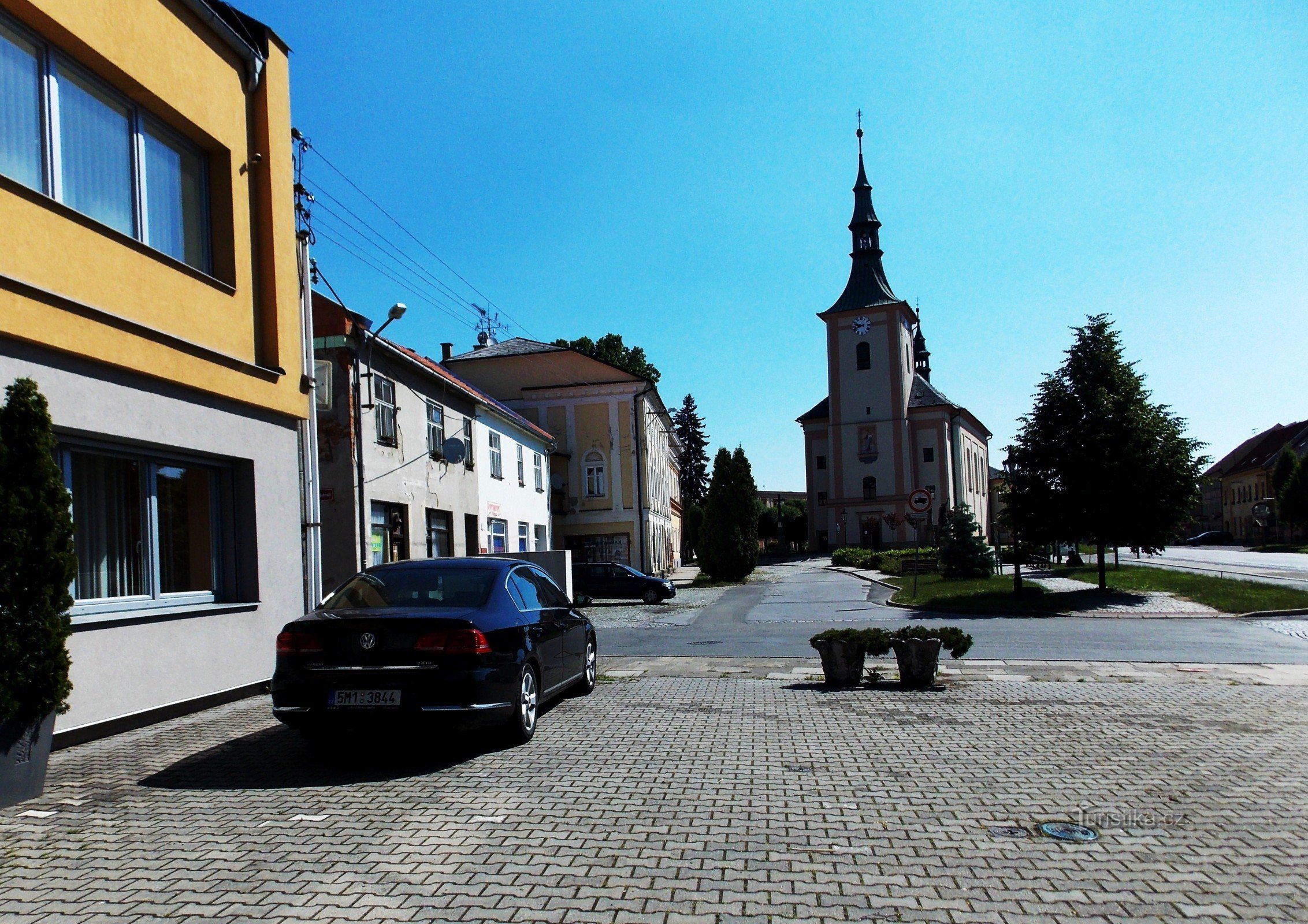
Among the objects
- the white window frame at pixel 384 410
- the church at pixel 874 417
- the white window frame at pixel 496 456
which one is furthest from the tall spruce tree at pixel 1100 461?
the church at pixel 874 417

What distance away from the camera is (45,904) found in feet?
13.9

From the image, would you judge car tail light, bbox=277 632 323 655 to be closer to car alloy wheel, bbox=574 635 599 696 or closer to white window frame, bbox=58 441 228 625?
white window frame, bbox=58 441 228 625

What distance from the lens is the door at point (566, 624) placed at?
908 centimetres

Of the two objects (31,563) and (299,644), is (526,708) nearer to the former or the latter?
(299,644)

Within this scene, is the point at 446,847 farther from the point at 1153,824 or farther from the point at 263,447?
the point at 263,447

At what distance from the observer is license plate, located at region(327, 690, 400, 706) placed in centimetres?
677

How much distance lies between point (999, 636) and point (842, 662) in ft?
26.2

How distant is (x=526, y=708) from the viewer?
770 centimetres

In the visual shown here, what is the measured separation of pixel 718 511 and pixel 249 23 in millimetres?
34103

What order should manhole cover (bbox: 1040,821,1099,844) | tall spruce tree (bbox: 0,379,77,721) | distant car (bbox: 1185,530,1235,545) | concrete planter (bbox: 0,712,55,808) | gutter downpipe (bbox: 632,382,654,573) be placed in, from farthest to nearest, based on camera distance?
distant car (bbox: 1185,530,1235,545), gutter downpipe (bbox: 632,382,654,573), concrete planter (bbox: 0,712,55,808), tall spruce tree (bbox: 0,379,77,721), manhole cover (bbox: 1040,821,1099,844)

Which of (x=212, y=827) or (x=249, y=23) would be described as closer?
(x=212, y=827)

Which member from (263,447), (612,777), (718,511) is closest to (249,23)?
(263,447)

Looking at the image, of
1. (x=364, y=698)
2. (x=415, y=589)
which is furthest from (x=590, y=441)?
(x=364, y=698)

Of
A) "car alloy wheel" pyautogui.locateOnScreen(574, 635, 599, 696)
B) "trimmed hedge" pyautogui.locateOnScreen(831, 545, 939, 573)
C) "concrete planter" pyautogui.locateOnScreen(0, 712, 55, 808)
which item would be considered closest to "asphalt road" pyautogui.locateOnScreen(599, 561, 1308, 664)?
"car alloy wheel" pyautogui.locateOnScreen(574, 635, 599, 696)
